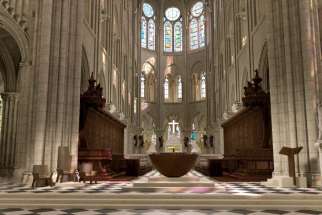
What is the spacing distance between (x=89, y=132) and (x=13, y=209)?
838 centimetres

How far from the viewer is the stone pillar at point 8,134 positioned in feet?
50.5

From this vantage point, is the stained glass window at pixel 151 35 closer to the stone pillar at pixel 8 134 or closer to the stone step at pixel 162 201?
the stone pillar at pixel 8 134

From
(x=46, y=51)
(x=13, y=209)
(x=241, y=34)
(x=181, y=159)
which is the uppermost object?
(x=241, y=34)

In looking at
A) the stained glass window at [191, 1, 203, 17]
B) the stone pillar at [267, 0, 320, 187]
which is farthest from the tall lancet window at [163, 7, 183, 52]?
the stone pillar at [267, 0, 320, 187]

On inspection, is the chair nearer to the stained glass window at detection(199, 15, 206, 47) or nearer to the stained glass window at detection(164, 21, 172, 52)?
the stained glass window at detection(199, 15, 206, 47)

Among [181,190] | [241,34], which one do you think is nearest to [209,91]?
[241,34]

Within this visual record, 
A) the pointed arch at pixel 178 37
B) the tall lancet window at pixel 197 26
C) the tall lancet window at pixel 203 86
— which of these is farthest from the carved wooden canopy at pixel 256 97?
the pointed arch at pixel 178 37

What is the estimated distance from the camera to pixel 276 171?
11.2 metres

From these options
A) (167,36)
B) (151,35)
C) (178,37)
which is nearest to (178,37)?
(178,37)

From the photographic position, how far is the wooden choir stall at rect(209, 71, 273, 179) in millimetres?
13203

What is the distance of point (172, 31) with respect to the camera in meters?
44.6

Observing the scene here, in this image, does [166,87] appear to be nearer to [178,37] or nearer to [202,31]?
[178,37]

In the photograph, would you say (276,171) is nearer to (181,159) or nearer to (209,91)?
(181,159)

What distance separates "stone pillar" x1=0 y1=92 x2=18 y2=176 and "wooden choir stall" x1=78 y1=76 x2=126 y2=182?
3.72 metres
